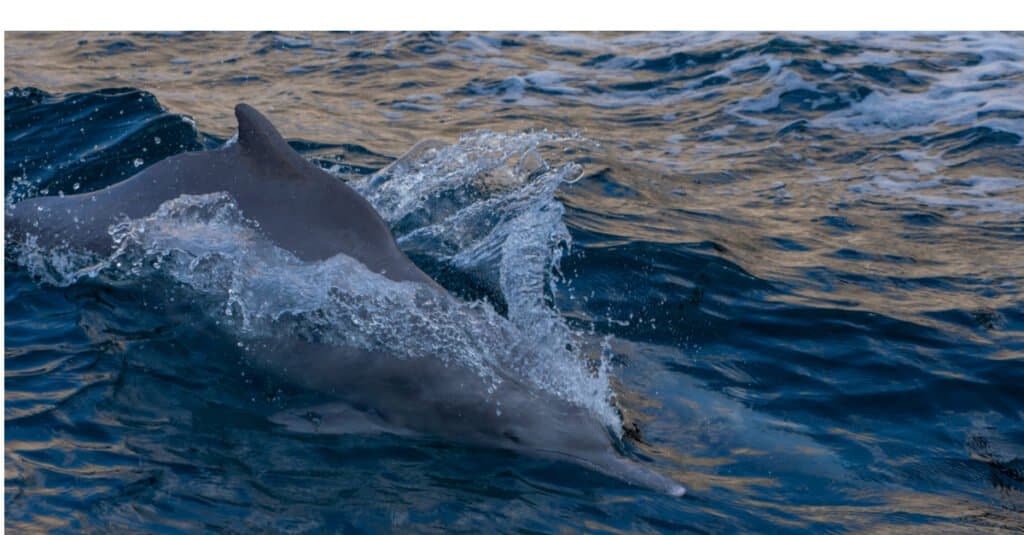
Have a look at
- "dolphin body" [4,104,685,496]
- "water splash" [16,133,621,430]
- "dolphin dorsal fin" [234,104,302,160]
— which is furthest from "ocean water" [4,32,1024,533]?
"dolphin dorsal fin" [234,104,302,160]

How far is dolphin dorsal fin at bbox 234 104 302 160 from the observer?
7.32 m

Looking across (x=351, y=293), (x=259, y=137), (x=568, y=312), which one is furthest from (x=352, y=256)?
(x=568, y=312)

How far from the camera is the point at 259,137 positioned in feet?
24.2

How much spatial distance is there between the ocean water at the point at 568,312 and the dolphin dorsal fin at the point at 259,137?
1.53 feet

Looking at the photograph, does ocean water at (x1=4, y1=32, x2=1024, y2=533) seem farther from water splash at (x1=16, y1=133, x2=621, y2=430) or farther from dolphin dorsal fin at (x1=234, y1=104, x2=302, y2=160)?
dolphin dorsal fin at (x1=234, y1=104, x2=302, y2=160)

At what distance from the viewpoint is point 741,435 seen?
670 centimetres

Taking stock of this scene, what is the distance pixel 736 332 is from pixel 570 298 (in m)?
1.39

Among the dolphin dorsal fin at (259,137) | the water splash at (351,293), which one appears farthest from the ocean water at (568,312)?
the dolphin dorsal fin at (259,137)

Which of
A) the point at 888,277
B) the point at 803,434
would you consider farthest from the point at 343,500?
the point at 888,277

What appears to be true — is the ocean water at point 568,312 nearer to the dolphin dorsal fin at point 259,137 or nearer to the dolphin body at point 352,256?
the dolphin body at point 352,256

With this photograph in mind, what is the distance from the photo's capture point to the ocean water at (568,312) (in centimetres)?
583

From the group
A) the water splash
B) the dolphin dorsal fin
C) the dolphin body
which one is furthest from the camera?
the dolphin dorsal fin

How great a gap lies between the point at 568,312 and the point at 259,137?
2785mm

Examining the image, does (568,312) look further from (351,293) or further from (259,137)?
(259,137)
